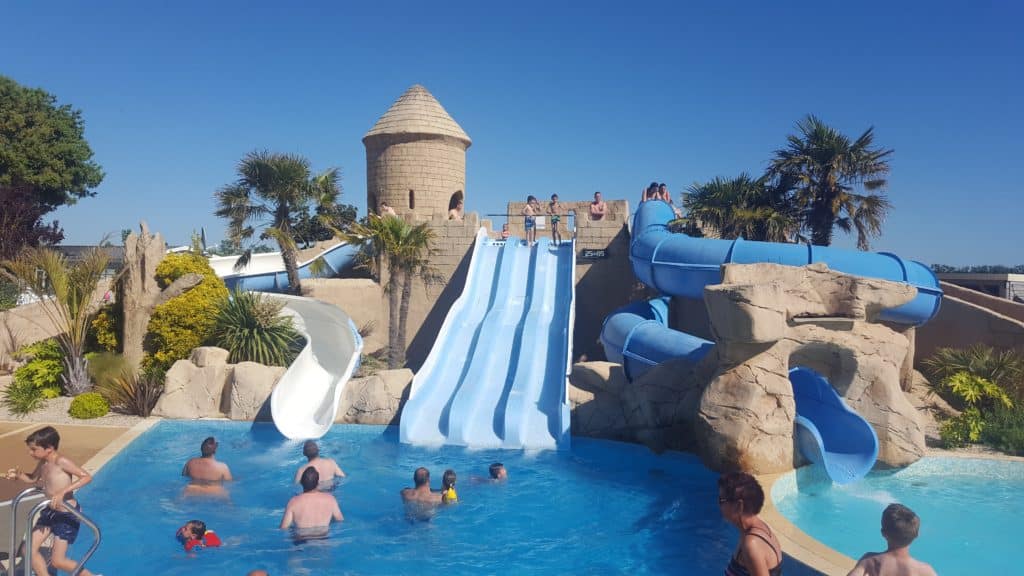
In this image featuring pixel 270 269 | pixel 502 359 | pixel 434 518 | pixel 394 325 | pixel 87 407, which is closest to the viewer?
pixel 434 518

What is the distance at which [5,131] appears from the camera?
24.0 meters

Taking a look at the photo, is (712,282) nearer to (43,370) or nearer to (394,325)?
(394,325)

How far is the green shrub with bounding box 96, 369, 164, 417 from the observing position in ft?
35.3

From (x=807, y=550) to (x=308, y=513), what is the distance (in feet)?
15.1

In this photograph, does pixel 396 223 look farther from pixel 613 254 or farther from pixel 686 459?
pixel 686 459

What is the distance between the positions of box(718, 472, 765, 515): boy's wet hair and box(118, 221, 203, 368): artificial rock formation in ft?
37.2

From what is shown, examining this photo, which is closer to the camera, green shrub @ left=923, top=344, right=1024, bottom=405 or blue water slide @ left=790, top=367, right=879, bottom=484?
blue water slide @ left=790, top=367, right=879, bottom=484

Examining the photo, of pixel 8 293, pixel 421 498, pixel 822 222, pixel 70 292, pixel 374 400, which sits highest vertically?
pixel 822 222

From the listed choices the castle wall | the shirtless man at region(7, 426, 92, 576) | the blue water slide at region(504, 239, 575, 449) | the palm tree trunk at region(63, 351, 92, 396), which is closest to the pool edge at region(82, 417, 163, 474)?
the palm tree trunk at region(63, 351, 92, 396)

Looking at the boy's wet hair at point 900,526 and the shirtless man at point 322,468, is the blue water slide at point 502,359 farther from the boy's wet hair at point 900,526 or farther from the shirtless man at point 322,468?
the boy's wet hair at point 900,526

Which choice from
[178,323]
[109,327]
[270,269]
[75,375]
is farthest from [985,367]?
[270,269]

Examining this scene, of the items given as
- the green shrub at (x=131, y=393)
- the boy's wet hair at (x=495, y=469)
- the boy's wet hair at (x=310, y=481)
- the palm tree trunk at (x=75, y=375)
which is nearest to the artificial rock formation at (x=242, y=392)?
the green shrub at (x=131, y=393)

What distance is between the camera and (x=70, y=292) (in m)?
11.7

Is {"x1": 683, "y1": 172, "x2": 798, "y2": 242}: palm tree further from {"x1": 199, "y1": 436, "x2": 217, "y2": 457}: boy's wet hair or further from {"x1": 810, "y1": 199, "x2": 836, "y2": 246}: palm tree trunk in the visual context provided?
{"x1": 199, "y1": 436, "x2": 217, "y2": 457}: boy's wet hair
